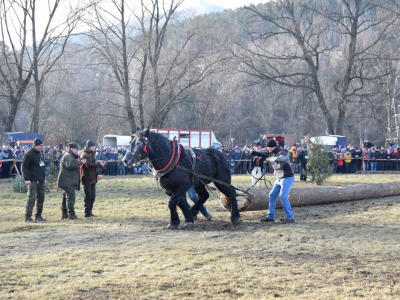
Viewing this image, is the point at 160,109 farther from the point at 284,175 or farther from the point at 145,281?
the point at 145,281

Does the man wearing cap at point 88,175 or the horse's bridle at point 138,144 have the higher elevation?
the horse's bridle at point 138,144

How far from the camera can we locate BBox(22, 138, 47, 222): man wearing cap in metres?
12.5

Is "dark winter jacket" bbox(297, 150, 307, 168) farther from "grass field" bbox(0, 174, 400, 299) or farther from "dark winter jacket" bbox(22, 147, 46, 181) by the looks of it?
"dark winter jacket" bbox(22, 147, 46, 181)

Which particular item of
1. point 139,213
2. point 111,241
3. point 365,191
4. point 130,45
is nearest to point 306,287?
point 111,241

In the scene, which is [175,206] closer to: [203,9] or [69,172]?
[69,172]

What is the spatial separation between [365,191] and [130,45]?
27.6 m

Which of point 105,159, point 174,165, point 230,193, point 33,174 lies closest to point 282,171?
point 230,193

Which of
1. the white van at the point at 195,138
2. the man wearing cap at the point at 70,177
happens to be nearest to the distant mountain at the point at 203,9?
the white van at the point at 195,138

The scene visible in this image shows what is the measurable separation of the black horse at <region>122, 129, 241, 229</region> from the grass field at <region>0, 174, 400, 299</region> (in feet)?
1.64

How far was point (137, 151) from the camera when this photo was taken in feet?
35.2

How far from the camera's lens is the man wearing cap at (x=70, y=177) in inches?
505

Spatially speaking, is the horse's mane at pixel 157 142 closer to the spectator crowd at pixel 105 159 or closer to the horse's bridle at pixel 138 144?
the horse's bridle at pixel 138 144

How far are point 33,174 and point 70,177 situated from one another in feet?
2.71

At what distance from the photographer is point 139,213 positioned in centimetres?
1402
